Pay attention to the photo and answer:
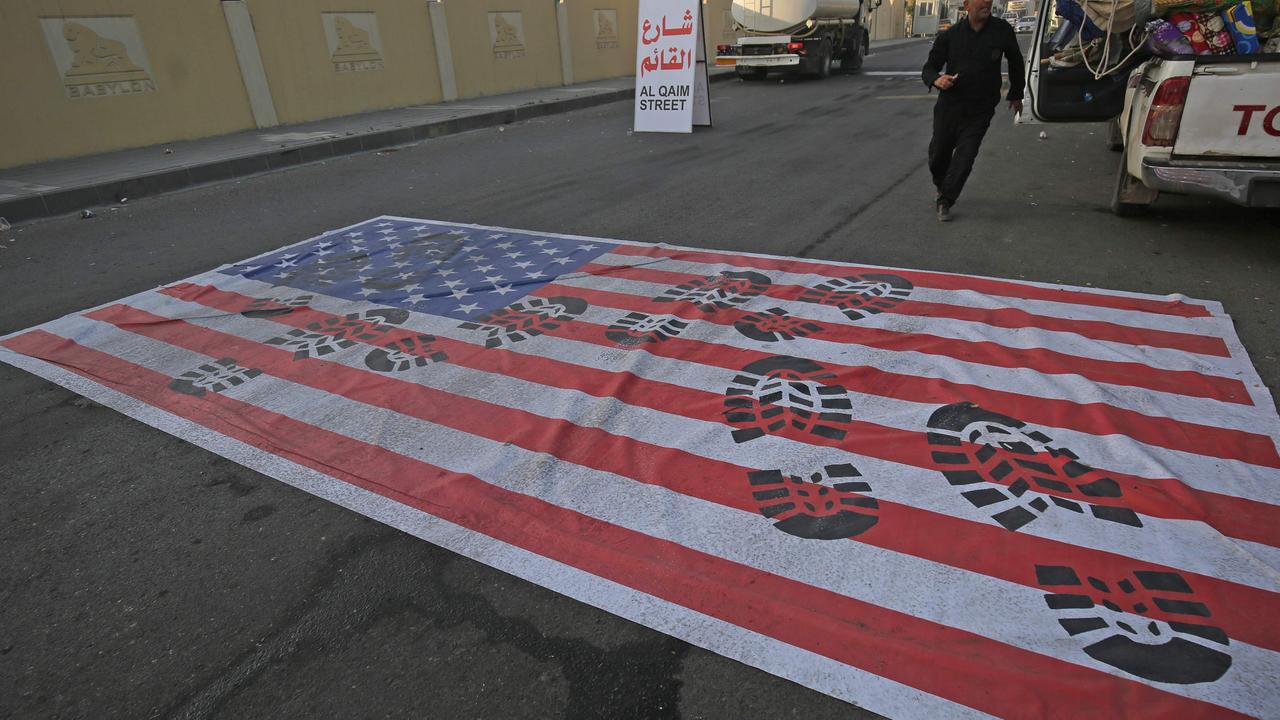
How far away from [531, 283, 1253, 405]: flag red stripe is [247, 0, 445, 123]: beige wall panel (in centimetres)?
1130

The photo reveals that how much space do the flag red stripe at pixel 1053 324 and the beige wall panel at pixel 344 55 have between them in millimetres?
11539

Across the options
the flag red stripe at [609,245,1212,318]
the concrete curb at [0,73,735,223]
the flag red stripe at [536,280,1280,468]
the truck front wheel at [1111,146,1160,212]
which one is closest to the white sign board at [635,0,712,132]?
the concrete curb at [0,73,735,223]

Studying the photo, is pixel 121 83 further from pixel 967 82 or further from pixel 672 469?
pixel 672 469

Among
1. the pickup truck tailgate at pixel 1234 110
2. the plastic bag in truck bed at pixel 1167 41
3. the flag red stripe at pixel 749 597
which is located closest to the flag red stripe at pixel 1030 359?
the flag red stripe at pixel 749 597

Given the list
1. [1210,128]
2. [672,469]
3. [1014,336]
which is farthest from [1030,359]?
[1210,128]

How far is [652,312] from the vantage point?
14.1ft

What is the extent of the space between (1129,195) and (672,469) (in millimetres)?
4825

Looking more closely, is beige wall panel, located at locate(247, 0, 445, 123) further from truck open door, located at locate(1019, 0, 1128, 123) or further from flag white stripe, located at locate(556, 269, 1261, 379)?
truck open door, located at locate(1019, 0, 1128, 123)

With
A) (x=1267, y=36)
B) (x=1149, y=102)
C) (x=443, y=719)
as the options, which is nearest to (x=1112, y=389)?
(x=1149, y=102)

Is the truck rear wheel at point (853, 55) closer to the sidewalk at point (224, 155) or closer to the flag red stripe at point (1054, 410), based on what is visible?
the sidewalk at point (224, 155)

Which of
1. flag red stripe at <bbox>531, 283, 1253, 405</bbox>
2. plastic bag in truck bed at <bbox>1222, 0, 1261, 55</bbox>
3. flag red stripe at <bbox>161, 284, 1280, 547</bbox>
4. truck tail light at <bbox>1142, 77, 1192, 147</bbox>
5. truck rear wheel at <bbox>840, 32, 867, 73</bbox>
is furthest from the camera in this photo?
truck rear wheel at <bbox>840, 32, 867, 73</bbox>

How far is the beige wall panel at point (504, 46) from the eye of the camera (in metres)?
15.7

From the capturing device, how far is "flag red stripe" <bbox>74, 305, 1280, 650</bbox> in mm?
2100

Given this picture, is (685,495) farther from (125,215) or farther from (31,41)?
(31,41)
